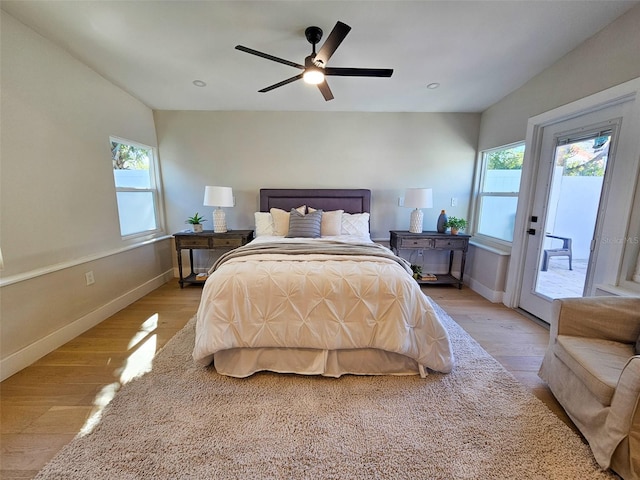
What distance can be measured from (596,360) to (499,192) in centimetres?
262

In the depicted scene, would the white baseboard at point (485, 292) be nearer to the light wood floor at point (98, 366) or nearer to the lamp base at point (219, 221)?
the light wood floor at point (98, 366)

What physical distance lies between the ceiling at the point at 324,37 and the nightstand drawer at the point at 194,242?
1.84m

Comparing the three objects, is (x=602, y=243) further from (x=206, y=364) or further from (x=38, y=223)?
(x=38, y=223)

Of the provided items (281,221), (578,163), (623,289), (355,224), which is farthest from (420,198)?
(623,289)

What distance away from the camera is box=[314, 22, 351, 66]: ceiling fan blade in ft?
5.39

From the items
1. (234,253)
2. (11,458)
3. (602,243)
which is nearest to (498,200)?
(602,243)

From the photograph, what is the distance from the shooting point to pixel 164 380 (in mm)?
1833

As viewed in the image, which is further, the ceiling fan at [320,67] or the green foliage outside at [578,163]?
the green foliage outside at [578,163]

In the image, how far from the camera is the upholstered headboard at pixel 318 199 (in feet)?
12.5

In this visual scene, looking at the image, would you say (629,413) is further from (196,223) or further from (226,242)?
(196,223)

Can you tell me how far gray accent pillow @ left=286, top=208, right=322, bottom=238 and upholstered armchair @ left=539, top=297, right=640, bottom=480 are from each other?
2.30 metres

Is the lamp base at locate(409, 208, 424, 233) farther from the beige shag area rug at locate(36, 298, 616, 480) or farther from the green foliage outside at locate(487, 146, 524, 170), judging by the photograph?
the beige shag area rug at locate(36, 298, 616, 480)

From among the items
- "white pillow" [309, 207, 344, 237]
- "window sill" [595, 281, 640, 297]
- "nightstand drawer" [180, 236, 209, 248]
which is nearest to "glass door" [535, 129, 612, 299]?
"window sill" [595, 281, 640, 297]

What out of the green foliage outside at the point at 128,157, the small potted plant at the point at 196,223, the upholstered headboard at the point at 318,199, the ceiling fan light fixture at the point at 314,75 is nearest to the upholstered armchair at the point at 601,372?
the ceiling fan light fixture at the point at 314,75
